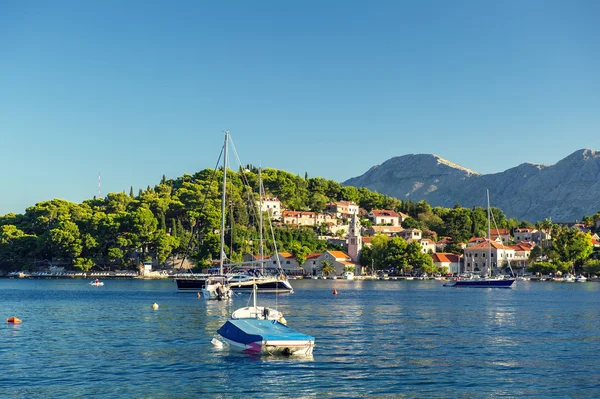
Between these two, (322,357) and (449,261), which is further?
(449,261)

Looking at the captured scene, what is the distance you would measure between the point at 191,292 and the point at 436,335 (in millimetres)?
50233

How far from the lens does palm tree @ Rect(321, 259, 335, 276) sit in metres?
148

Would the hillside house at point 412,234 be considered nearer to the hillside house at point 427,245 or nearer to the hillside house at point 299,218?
the hillside house at point 427,245

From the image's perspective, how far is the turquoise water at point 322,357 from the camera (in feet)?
84.3

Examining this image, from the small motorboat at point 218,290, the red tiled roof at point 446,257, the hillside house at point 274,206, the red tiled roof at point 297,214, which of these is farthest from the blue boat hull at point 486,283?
→ the hillside house at point 274,206

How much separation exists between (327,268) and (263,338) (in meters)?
118

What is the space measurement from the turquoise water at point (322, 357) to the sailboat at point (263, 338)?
59 centimetres

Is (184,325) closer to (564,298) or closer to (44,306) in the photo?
(44,306)

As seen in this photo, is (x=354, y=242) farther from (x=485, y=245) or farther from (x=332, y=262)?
(x=485, y=245)

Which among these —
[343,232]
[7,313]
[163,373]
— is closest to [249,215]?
[343,232]

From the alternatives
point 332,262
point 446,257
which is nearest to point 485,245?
point 446,257

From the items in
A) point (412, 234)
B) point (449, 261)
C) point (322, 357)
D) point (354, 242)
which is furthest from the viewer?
point (412, 234)

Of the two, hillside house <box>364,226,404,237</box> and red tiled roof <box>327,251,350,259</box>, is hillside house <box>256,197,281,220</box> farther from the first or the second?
red tiled roof <box>327,251,350,259</box>

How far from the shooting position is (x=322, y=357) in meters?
32.2
